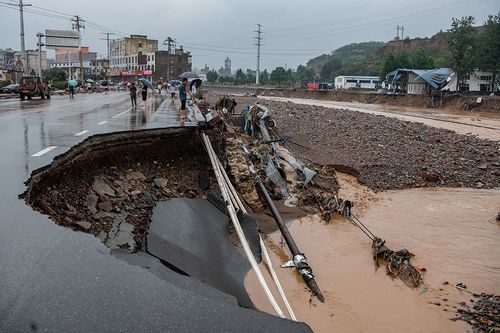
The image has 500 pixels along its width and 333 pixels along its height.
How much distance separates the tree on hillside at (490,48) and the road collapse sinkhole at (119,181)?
50.2 meters

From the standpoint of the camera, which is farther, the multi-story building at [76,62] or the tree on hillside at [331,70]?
the tree on hillside at [331,70]

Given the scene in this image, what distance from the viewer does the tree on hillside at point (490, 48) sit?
166 feet

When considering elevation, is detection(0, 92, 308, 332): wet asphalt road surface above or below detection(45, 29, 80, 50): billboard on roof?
below

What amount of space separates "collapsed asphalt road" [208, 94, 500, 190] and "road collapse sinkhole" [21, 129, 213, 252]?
6590 millimetres

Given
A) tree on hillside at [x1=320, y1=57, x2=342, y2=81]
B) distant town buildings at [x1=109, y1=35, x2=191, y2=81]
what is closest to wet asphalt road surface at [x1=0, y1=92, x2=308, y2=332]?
distant town buildings at [x1=109, y1=35, x2=191, y2=81]

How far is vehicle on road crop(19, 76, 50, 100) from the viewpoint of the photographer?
98.2 feet

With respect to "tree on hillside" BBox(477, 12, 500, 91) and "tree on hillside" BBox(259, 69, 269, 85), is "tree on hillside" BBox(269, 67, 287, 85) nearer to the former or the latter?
"tree on hillside" BBox(259, 69, 269, 85)

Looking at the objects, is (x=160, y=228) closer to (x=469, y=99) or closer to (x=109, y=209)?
(x=109, y=209)

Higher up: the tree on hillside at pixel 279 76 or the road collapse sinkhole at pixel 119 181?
the tree on hillside at pixel 279 76

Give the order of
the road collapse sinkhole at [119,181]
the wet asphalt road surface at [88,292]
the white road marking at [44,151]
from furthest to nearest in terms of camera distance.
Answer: the white road marking at [44,151], the road collapse sinkhole at [119,181], the wet asphalt road surface at [88,292]

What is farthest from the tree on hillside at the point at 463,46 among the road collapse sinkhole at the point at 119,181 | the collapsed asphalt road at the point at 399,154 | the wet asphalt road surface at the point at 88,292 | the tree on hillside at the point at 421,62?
the wet asphalt road surface at the point at 88,292

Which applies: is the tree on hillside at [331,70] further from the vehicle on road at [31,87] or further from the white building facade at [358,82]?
the vehicle on road at [31,87]

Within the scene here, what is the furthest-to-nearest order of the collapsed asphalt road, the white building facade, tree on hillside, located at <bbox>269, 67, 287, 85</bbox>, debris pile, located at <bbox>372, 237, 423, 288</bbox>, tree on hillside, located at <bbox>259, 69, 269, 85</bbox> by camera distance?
tree on hillside, located at <bbox>259, 69, 269, 85</bbox>, tree on hillside, located at <bbox>269, 67, 287, 85</bbox>, the white building facade, the collapsed asphalt road, debris pile, located at <bbox>372, 237, 423, 288</bbox>

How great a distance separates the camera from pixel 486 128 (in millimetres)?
29812
